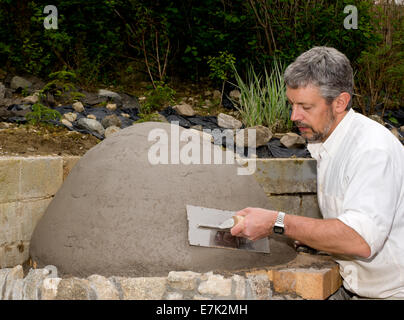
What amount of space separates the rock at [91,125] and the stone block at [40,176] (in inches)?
49.1

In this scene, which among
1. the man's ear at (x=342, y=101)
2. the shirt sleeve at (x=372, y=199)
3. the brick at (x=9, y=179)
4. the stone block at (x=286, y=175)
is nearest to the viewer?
the shirt sleeve at (x=372, y=199)

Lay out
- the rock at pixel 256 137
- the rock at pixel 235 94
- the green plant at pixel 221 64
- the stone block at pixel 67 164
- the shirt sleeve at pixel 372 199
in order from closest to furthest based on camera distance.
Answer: the shirt sleeve at pixel 372 199 → the stone block at pixel 67 164 → the rock at pixel 256 137 → the green plant at pixel 221 64 → the rock at pixel 235 94

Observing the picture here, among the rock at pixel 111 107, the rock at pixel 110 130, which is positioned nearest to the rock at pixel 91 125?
the rock at pixel 110 130

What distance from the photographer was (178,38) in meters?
6.25

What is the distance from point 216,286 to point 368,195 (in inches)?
34.3

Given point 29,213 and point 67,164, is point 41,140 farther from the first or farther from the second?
point 29,213

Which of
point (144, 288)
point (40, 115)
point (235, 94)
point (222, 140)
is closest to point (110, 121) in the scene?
point (40, 115)

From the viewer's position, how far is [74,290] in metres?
2.24

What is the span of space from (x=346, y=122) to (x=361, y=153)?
0.32 m

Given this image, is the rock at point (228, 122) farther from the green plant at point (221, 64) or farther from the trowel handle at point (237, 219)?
the trowel handle at point (237, 219)

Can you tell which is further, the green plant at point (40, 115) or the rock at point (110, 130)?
the rock at point (110, 130)

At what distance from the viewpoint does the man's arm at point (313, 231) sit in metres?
1.95

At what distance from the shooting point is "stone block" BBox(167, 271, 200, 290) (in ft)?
7.23

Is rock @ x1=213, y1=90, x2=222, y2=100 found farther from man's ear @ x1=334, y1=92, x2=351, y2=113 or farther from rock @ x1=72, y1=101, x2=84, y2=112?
man's ear @ x1=334, y1=92, x2=351, y2=113
